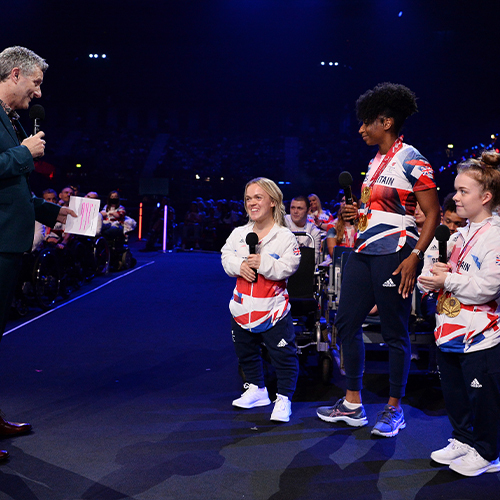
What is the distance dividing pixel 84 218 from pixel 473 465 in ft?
6.58

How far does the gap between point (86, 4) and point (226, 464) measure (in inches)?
598

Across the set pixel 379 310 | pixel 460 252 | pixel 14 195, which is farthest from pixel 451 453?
pixel 14 195

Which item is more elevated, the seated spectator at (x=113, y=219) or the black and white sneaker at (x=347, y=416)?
the seated spectator at (x=113, y=219)

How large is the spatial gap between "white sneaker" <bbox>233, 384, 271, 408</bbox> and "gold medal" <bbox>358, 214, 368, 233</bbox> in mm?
1097

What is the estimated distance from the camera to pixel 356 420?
2.74 meters

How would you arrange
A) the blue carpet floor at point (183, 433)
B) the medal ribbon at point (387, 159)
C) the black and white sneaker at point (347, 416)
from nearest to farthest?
the blue carpet floor at point (183, 433) < the medal ribbon at point (387, 159) < the black and white sneaker at point (347, 416)

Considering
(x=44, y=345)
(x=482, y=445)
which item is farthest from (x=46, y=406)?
(x=482, y=445)

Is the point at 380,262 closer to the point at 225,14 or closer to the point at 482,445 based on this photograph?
the point at 482,445

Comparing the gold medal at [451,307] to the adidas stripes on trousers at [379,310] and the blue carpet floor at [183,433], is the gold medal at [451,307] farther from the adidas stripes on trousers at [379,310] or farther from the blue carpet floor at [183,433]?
the blue carpet floor at [183,433]

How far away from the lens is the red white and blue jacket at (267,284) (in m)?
2.85

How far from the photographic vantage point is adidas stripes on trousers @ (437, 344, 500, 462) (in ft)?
6.87

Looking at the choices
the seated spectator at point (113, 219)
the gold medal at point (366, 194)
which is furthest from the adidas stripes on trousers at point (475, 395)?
the seated spectator at point (113, 219)

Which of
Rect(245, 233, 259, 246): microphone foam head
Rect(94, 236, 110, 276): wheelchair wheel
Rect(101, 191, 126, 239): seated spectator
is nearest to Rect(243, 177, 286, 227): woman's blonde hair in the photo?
Rect(245, 233, 259, 246): microphone foam head

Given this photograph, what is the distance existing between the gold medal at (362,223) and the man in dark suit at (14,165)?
1.52 metres
